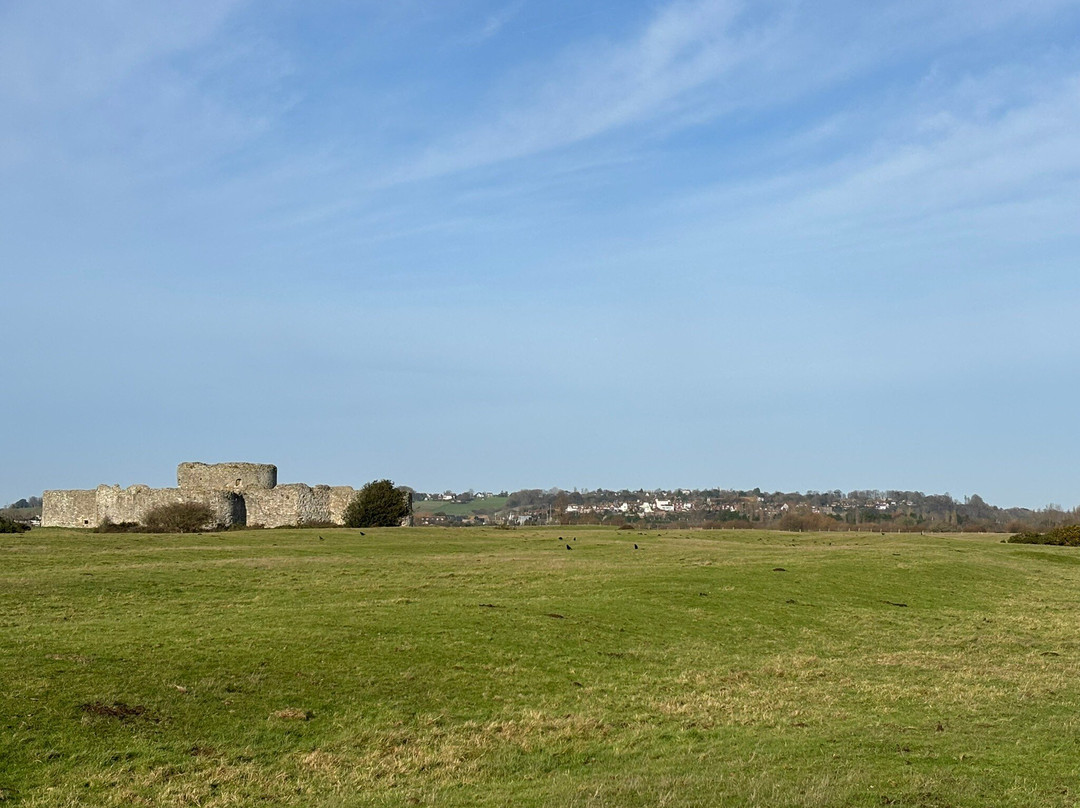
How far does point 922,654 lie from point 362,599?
16.0 m

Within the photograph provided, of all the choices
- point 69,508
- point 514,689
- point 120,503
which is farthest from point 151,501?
point 514,689

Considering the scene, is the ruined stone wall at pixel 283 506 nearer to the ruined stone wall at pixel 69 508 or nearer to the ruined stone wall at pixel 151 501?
the ruined stone wall at pixel 151 501

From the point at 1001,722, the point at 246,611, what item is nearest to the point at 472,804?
the point at 1001,722

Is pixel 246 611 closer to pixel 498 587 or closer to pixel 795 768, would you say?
pixel 498 587

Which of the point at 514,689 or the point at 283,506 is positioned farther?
the point at 283,506

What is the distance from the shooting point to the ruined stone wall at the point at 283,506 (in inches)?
2943

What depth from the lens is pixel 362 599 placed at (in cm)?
2770

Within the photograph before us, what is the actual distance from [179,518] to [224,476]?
A: 9.93 metres

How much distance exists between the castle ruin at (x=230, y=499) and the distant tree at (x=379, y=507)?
4001 mm

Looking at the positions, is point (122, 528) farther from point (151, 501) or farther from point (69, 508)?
point (69, 508)

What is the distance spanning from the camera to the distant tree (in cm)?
7112

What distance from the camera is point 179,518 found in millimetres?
64938

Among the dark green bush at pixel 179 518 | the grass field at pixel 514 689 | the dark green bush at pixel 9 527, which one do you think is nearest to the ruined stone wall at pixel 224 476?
the dark green bush at pixel 179 518

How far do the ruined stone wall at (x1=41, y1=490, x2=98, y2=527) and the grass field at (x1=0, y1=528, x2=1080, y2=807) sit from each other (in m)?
42.3
